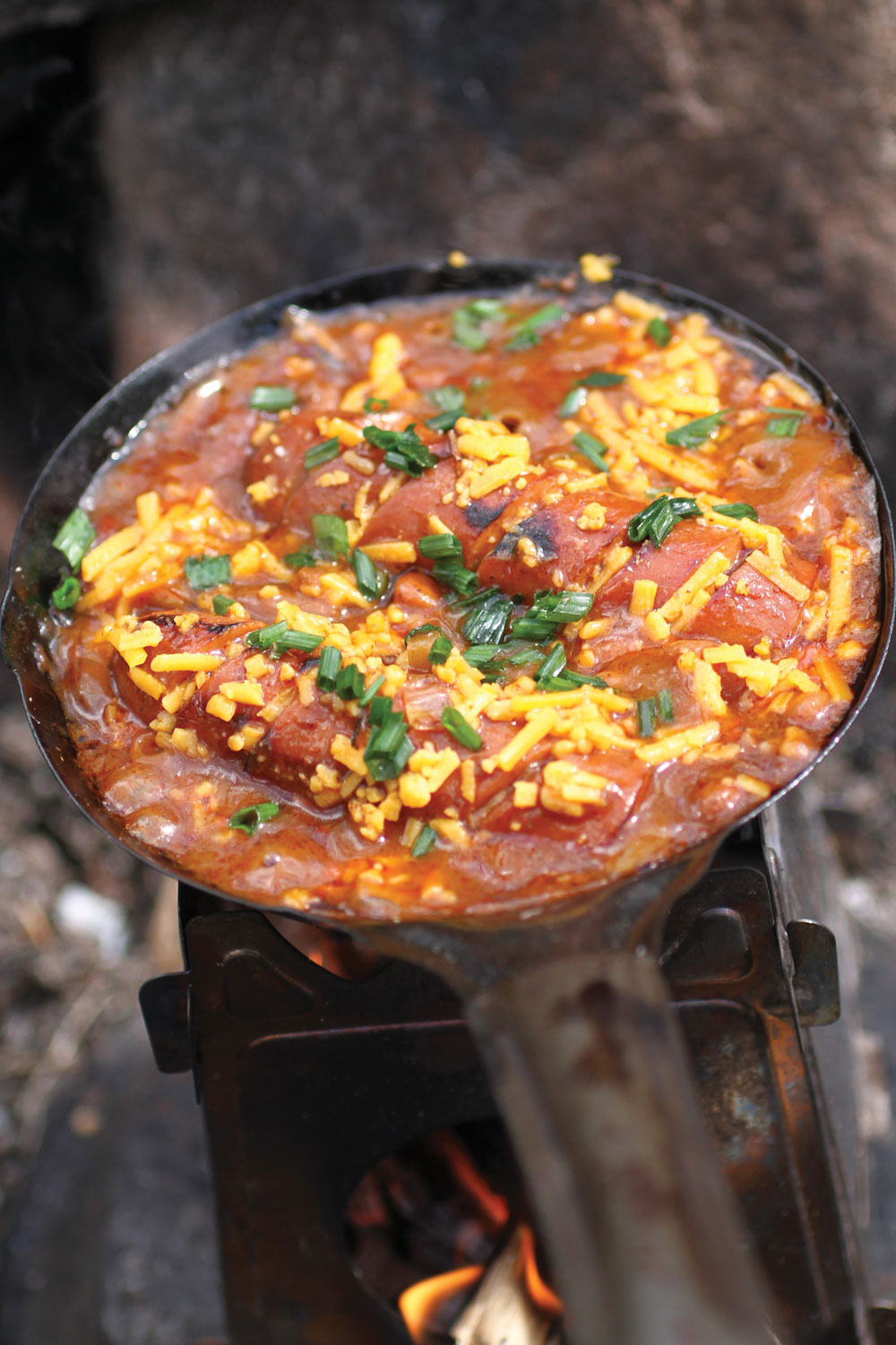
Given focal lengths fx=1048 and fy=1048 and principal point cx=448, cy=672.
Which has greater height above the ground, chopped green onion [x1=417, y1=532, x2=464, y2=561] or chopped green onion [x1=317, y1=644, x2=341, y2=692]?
chopped green onion [x1=417, y1=532, x2=464, y2=561]

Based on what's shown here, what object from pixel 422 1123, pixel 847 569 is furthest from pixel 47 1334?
pixel 847 569

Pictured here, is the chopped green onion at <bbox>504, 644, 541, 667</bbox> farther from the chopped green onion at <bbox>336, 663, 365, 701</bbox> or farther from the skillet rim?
the skillet rim

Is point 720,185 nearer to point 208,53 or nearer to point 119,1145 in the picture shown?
point 208,53

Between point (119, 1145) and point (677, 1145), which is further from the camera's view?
point (119, 1145)

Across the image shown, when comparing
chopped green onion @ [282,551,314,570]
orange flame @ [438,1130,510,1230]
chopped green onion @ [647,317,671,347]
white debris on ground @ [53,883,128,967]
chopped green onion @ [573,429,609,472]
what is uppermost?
chopped green onion @ [647,317,671,347]

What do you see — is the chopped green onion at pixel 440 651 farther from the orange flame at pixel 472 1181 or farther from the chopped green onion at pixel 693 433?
the orange flame at pixel 472 1181

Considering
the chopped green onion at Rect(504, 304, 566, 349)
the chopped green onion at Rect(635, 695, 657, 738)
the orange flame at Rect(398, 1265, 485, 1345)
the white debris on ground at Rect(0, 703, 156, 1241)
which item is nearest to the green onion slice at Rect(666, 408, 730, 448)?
the chopped green onion at Rect(504, 304, 566, 349)
